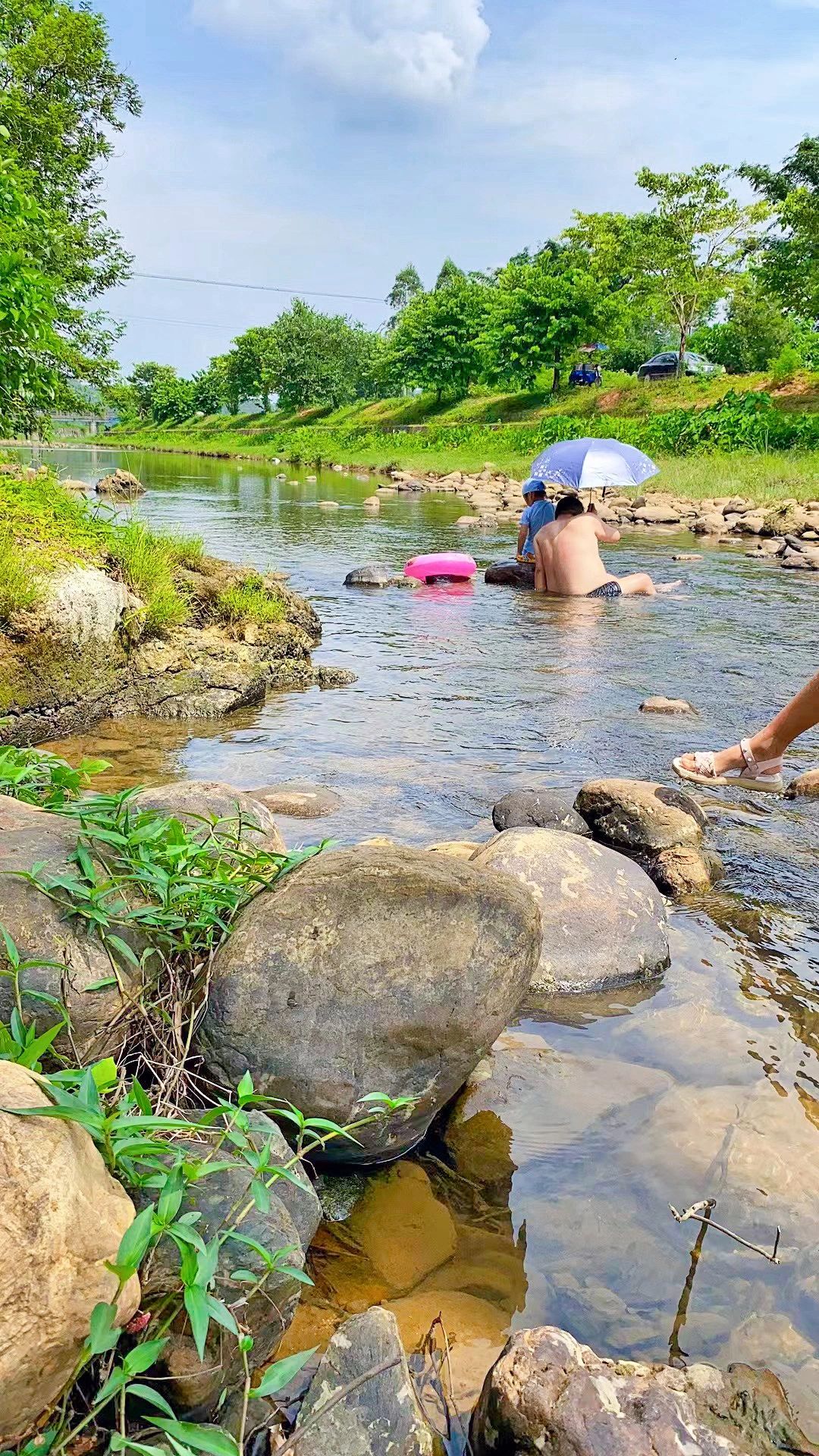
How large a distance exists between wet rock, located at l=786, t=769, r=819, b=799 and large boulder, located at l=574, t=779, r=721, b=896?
0.87 meters

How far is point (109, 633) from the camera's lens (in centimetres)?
730

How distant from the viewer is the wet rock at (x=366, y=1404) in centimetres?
180

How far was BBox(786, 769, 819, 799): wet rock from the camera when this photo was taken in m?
5.73

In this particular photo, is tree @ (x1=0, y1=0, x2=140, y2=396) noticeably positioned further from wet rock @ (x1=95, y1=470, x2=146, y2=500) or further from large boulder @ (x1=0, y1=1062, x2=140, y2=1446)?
large boulder @ (x1=0, y1=1062, x2=140, y2=1446)

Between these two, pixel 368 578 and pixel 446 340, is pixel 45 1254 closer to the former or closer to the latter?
pixel 368 578

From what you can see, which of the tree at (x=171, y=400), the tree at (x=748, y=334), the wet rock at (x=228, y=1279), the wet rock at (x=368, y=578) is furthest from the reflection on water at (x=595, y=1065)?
the tree at (x=171, y=400)

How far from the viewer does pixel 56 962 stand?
2279 mm

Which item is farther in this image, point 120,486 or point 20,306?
point 120,486

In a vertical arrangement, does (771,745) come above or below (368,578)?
above

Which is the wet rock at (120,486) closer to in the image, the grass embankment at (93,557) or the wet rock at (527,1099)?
the grass embankment at (93,557)

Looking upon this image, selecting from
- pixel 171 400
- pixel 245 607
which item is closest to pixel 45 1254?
pixel 245 607

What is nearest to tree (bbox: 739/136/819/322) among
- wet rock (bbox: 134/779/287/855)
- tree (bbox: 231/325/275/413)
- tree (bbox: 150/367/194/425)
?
wet rock (bbox: 134/779/287/855)

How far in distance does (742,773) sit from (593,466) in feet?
30.1

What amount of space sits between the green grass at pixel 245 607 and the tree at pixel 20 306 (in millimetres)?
2210
